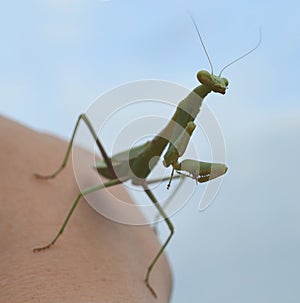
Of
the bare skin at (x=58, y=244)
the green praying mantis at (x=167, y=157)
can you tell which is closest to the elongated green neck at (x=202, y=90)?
the green praying mantis at (x=167, y=157)

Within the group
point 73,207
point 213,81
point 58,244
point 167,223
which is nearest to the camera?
point 213,81

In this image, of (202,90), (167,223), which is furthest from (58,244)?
(202,90)

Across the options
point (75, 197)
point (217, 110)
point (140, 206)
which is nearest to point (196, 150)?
point (217, 110)

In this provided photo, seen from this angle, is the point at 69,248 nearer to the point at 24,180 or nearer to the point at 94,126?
the point at 24,180

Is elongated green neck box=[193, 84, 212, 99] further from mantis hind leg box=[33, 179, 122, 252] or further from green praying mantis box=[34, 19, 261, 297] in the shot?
mantis hind leg box=[33, 179, 122, 252]

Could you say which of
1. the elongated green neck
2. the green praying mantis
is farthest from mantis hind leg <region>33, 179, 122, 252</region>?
the elongated green neck

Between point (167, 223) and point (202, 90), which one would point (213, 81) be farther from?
point (167, 223)
